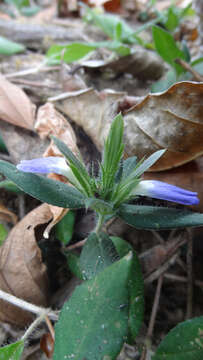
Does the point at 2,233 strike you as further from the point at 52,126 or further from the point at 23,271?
→ the point at 52,126

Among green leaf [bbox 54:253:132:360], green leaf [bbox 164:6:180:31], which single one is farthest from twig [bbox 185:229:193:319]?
green leaf [bbox 164:6:180:31]

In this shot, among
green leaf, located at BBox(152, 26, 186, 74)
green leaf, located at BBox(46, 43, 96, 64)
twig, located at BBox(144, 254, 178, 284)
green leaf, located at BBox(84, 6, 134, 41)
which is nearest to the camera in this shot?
twig, located at BBox(144, 254, 178, 284)

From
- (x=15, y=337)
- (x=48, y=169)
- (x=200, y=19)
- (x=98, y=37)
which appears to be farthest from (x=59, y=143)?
(x=200, y=19)

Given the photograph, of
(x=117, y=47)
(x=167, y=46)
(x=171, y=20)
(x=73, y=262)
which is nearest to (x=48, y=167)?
(x=73, y=262)

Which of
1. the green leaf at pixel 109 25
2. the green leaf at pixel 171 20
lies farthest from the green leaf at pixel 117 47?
the green leaf at pixel 171 20

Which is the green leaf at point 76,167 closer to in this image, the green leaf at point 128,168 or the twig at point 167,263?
the green leaf at point 128,168

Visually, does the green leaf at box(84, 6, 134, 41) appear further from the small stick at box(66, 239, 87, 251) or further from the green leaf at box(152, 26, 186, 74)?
the small stick at box(66, 239, 87, 251)
